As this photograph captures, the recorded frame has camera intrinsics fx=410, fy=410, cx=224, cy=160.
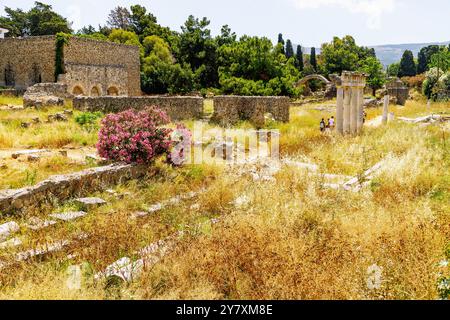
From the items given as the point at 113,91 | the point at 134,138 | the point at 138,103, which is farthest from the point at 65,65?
the point at 134,138

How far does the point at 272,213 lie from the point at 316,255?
1407 mm

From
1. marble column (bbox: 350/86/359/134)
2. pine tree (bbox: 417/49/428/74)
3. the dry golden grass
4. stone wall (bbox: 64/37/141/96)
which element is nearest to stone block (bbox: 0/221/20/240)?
the dry golden grass

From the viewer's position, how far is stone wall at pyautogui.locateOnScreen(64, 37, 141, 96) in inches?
1144

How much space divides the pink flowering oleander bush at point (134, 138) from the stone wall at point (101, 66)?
70.1 feet

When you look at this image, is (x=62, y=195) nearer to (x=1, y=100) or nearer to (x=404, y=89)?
(x=1, y=100)

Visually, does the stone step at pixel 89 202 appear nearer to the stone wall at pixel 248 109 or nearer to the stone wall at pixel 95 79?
the stone wall at pixel 248 109

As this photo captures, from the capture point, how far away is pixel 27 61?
97.7ft

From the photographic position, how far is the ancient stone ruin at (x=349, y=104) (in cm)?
1505

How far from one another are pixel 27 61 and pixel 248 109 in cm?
2057

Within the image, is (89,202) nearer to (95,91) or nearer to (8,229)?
(8,229)

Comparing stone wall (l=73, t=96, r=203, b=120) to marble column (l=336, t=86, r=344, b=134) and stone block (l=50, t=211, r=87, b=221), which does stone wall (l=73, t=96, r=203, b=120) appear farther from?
stone block (l=50, t=211, r=87, b=221)

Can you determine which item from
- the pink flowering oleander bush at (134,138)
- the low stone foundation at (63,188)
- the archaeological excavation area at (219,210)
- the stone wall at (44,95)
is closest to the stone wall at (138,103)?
the stone wall at (44,95)

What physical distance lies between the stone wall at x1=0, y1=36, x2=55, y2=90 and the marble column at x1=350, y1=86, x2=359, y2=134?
2202cm
